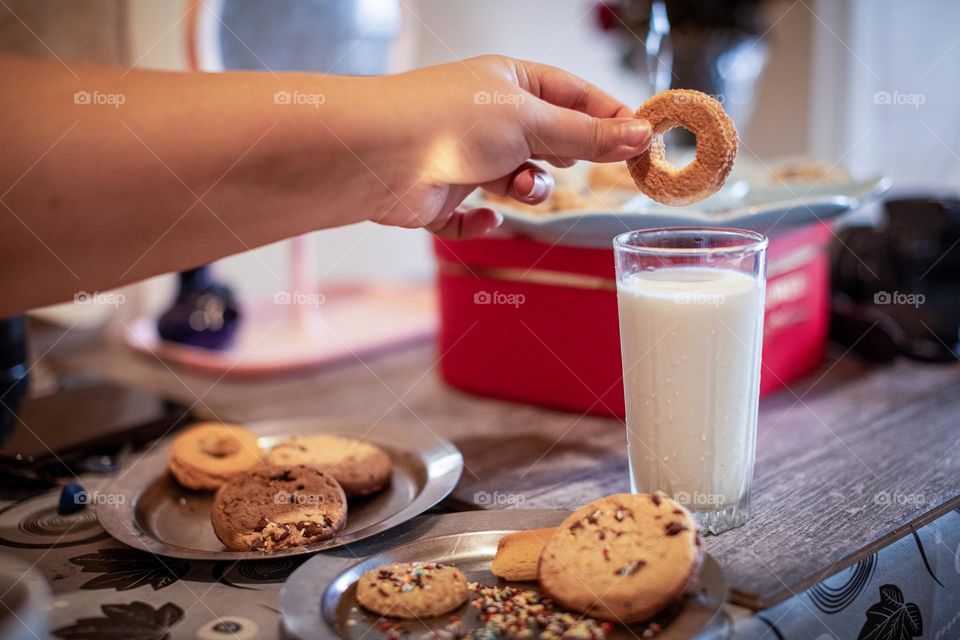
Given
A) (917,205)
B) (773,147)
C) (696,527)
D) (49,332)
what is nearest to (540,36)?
(773,147)

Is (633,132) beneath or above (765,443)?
above

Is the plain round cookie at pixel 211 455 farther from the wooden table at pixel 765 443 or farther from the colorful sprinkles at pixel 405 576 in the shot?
the colorful sprinkles at pixel 405 576

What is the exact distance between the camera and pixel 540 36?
2.33m

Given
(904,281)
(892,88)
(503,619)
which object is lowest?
(503,619)

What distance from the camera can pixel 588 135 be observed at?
855 mm

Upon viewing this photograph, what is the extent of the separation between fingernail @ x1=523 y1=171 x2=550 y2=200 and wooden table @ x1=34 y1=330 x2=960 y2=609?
30cm

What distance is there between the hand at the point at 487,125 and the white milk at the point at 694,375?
0.15 meters

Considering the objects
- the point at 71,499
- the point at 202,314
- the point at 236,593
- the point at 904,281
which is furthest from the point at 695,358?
the point at 202,314

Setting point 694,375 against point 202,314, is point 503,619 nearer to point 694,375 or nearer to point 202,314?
point 694,375

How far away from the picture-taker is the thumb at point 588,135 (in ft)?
2.77

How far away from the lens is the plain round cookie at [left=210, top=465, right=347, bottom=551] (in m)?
0.80

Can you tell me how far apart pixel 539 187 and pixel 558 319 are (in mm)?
237

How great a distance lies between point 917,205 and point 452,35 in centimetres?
115

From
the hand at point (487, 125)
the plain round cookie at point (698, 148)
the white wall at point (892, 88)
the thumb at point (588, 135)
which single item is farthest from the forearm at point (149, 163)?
the white wall at point (892, 88)
